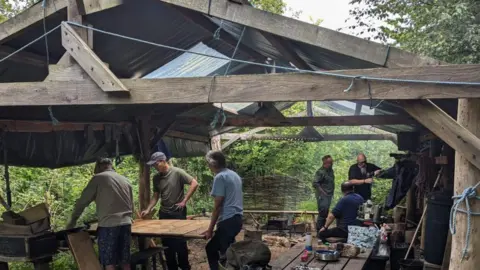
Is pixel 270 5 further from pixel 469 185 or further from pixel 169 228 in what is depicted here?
pixel 469 185

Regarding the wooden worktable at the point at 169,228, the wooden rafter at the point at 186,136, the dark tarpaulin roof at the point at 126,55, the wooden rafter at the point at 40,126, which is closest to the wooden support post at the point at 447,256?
the dark tarpaulin roof at the point at 126,55

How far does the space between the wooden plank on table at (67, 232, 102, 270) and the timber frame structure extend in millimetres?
1282

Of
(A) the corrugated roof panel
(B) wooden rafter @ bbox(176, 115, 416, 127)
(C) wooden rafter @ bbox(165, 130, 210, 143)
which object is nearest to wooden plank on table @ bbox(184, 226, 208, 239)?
(A) the corrugated roof panel

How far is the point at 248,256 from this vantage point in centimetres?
436

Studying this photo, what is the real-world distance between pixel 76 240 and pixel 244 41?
9.69 feet

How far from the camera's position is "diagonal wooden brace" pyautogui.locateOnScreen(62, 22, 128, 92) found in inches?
142

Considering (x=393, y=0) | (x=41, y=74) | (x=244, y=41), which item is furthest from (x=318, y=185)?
(x=41, y=74)

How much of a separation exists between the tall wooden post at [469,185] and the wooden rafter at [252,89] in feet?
0.82

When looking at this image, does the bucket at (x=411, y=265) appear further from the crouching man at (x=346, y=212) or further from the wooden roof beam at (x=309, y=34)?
the wooden roof beam at (x=309, y=34)

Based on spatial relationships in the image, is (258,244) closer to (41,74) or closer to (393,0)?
(41,74)

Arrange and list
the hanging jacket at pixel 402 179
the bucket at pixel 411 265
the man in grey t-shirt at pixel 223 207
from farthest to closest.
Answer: the hanging jacket at pixel 402 179
the bucket at pixel 411 265
the man in grey t-shirt at pixel 223 207

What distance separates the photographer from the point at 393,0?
34.3 ft

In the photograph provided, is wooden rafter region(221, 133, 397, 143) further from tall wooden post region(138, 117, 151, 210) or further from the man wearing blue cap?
the man wearing blue cap

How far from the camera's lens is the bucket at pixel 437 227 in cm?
533
